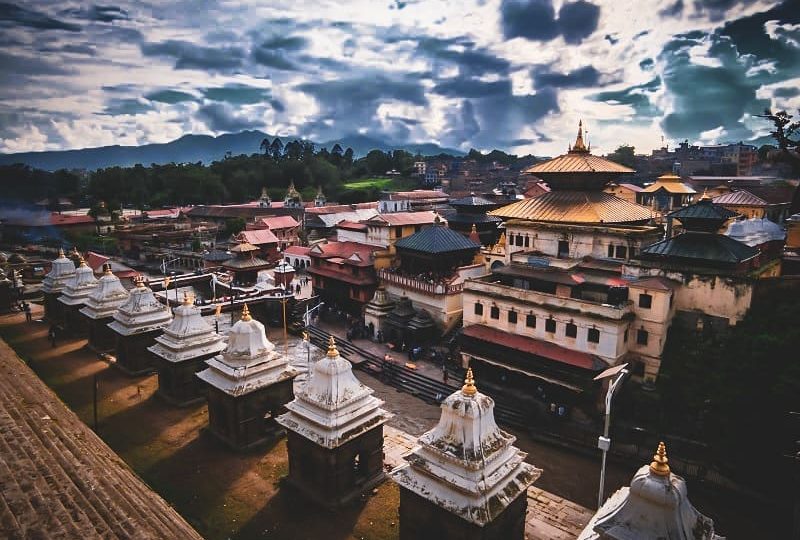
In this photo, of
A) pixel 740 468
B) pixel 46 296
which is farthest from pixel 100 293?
pixel 740 468

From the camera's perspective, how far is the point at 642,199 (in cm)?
5669

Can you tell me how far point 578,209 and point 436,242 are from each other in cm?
1183

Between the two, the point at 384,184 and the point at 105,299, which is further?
the point at 384,184

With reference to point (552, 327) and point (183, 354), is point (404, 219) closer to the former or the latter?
point (552, 327)

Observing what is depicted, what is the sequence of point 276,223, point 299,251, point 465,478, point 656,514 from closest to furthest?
point 656,514
point 465,478
point 299,251
point 276,223

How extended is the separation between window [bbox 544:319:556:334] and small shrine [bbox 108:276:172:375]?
2235cm

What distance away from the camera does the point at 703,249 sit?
26.0 meters

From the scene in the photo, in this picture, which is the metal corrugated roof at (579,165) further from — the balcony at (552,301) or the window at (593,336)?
the window at (593,336)

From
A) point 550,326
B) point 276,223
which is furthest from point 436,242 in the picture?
point 276,223

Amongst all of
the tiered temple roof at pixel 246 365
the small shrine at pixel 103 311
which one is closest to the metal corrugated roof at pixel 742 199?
the tiered temple roof at pixel 246 365

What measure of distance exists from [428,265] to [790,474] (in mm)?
27113

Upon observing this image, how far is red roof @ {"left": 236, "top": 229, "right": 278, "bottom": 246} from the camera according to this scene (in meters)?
64.4

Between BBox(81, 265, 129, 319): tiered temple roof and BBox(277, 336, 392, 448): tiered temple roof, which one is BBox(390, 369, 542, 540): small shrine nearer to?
BBox(277, 336, 392, 448): tiered temple roof

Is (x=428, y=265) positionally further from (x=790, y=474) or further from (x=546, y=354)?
(x=790, y=474)
